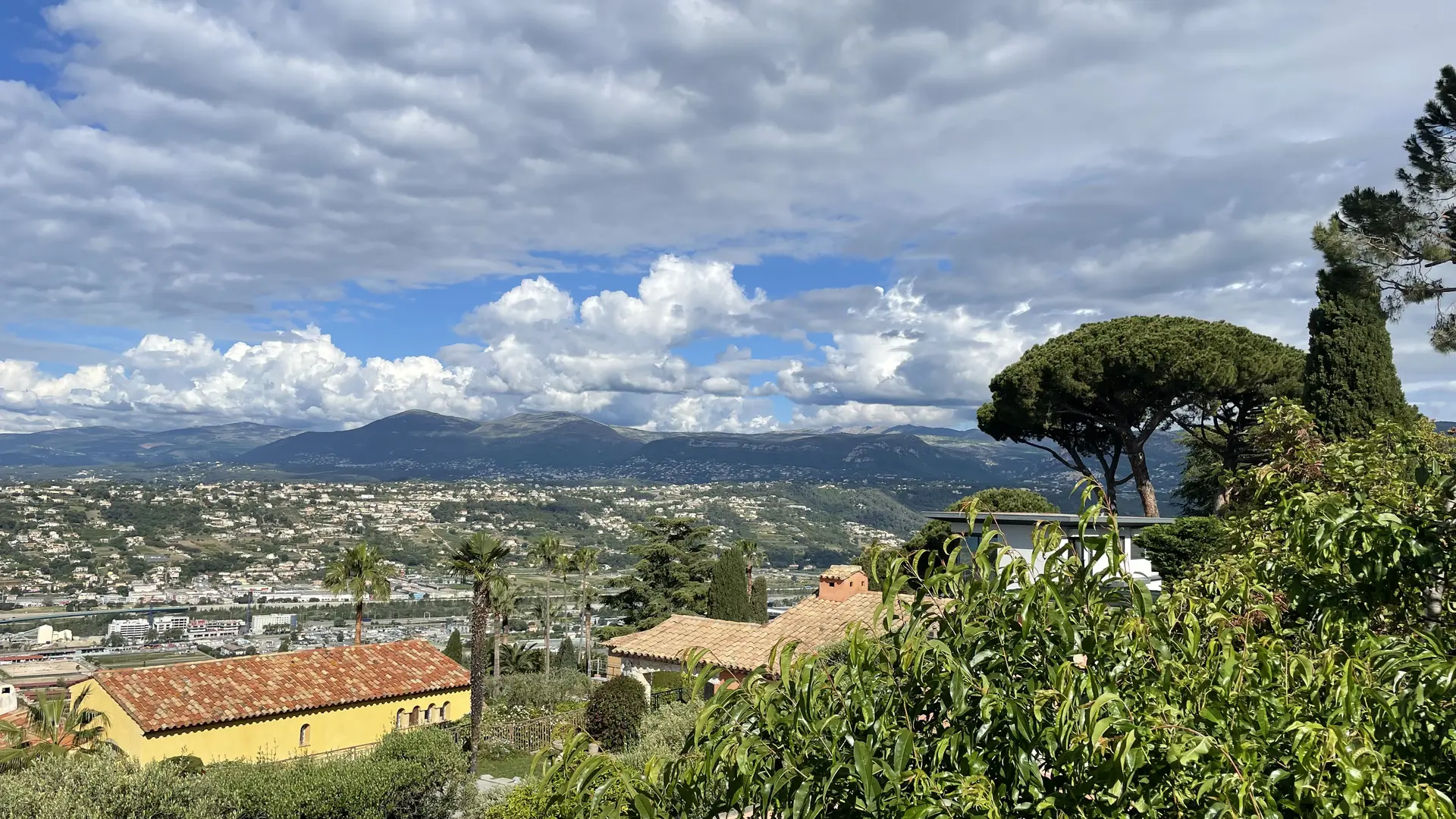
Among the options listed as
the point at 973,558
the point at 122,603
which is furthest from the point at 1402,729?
the point at 122,603

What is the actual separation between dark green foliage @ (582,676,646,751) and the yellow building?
5.33m

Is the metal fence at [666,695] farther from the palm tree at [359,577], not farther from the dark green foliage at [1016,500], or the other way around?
the palm tree at [359,577]

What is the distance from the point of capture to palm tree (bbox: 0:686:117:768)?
60.8 ft

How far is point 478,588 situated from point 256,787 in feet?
42.7

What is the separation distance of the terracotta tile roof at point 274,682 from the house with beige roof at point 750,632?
19.5ft

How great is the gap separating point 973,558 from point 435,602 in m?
143

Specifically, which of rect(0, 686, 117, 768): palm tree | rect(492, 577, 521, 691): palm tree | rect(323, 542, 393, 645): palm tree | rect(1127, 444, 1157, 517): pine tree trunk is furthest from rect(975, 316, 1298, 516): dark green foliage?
rect(0, 686, 117, 768): palm tree

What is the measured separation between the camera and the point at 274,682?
2567 centimetres

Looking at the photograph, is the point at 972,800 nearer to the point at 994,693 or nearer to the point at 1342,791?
the point at 994,693

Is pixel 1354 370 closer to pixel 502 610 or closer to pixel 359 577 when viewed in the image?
pixel 502 610

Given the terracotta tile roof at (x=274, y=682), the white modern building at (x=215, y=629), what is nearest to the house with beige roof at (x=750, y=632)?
the terracotta tile roof at (x=274, y=682)

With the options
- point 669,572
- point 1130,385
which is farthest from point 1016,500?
point 669,572

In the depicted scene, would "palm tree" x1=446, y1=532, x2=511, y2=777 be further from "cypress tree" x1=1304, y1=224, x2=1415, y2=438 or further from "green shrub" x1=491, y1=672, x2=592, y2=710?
"cypress tree" x1=1304, y1=224, x2=1415, y2=438

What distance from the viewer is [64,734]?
21.3 meters
